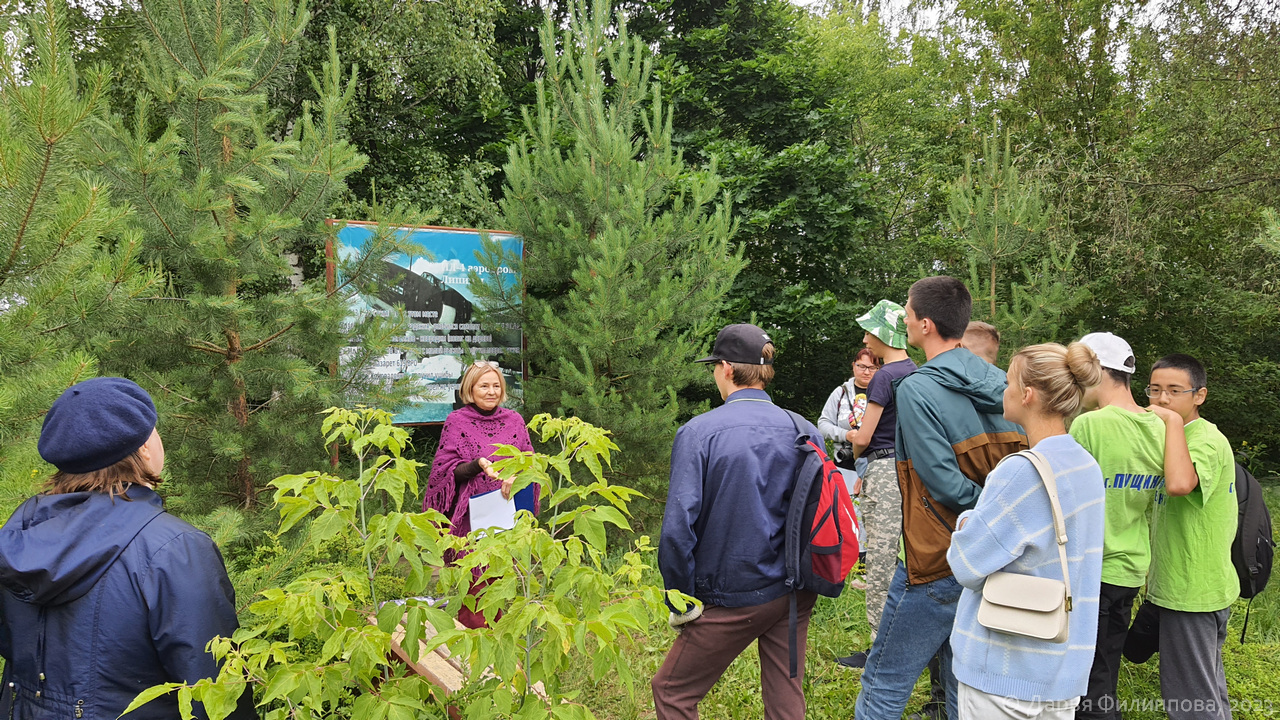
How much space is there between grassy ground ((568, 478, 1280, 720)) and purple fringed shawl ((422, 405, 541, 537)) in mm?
1187

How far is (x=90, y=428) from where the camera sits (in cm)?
169

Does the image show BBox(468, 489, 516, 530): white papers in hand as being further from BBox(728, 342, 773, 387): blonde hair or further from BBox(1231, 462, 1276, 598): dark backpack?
BBox(1231, 462, 1276, 598): dark backpack

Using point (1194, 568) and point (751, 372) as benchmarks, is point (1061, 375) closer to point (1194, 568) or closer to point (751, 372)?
point (751, 372)

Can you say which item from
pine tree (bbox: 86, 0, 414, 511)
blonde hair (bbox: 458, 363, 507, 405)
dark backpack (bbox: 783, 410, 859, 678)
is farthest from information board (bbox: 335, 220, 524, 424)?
dark backpack (bbox: 783, 410, 859, 678)

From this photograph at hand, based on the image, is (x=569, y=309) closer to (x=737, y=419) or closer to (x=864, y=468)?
(x=864, y=468)

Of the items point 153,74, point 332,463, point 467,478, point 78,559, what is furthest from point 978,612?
point 153,74

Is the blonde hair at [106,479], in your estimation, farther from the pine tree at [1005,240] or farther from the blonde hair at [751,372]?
the pine tree at [1005,240]

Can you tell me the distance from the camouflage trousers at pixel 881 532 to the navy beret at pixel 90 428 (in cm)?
357

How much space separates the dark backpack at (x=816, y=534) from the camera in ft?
8.45

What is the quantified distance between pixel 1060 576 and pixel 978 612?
244mm

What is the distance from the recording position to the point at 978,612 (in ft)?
6.95

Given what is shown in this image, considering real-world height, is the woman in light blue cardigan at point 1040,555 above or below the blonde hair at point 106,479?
below

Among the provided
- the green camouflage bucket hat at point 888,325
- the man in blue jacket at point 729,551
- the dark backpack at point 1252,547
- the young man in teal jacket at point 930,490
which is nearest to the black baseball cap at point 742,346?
the man in blue jacket at point 729,551

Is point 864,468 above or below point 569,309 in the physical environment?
below
